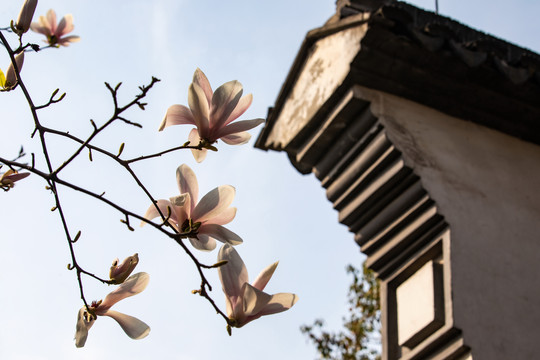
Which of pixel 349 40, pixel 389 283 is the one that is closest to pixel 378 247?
pixel 389 283

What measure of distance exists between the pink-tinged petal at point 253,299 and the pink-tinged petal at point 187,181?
0.55 ft

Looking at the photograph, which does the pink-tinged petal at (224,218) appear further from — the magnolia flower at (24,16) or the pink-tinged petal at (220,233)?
the magnolia flower at (24,16)

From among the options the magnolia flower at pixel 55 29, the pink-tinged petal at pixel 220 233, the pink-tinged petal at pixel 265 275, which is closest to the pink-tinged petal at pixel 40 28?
the magnolia flower at pixel 55 29

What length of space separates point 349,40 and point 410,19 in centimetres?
21

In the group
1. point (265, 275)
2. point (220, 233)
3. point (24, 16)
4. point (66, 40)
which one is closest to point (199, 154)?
point (220, 233)

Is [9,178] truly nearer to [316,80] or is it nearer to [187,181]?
[187,181]

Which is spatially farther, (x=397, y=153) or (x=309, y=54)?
(x=309, y=54)

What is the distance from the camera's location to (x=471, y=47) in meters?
2.40

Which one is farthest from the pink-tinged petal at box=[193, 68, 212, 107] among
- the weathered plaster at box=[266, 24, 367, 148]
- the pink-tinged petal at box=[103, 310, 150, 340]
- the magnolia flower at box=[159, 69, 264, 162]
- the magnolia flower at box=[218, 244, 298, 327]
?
the weathered plaster at box=[266, 24, 367, 148]

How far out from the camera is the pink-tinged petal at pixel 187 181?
105cm

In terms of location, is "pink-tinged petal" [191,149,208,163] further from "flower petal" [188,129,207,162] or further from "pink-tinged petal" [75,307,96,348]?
"pink-tinged petal" [75,307,96,348]


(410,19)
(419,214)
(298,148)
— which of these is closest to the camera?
(419,214)

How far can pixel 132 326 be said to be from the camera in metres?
1.00

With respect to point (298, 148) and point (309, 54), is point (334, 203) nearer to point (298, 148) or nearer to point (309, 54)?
point (298, 148)
